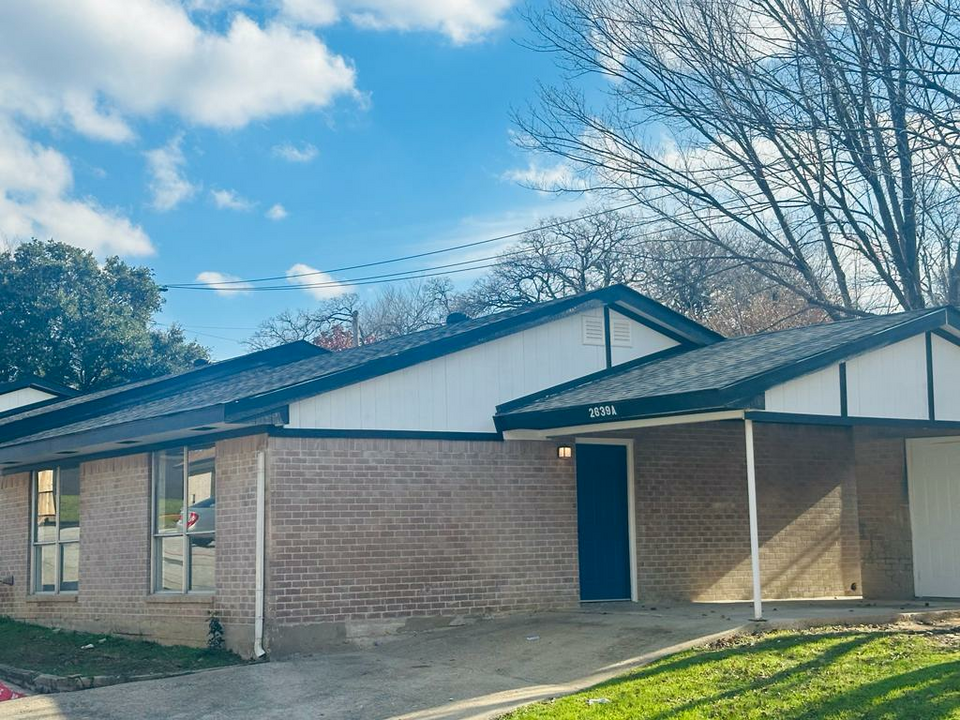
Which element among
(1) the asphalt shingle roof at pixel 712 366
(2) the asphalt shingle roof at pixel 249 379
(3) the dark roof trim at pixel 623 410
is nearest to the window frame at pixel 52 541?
(2) the asphalt shingle roof at pixel 249 379

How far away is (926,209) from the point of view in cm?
1980

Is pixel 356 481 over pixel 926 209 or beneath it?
beneath

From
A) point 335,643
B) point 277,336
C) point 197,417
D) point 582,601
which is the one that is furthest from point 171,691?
point 277,336

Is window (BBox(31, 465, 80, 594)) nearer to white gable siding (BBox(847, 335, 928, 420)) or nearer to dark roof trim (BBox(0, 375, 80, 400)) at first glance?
dark roof trim (BBox(0, 375, 80, 400))

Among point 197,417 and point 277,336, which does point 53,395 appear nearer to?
point 197,417

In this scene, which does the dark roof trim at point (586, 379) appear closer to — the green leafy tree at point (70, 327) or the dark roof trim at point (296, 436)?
the dark roof trim at point (296, 436)

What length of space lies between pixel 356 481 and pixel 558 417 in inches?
101

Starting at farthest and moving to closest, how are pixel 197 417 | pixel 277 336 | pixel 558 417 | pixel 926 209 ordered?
pixel 277 336
pixel 926 209
pixel 558 417
pixel 197 417

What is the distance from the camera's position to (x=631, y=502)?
1584 cm

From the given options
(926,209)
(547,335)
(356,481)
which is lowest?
(356,481)

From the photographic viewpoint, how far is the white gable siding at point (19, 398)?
2538 centimetres

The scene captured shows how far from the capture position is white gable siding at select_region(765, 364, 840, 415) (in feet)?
40.4

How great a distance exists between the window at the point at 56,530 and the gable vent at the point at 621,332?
824 cm

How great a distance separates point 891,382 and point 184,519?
29.0ft
